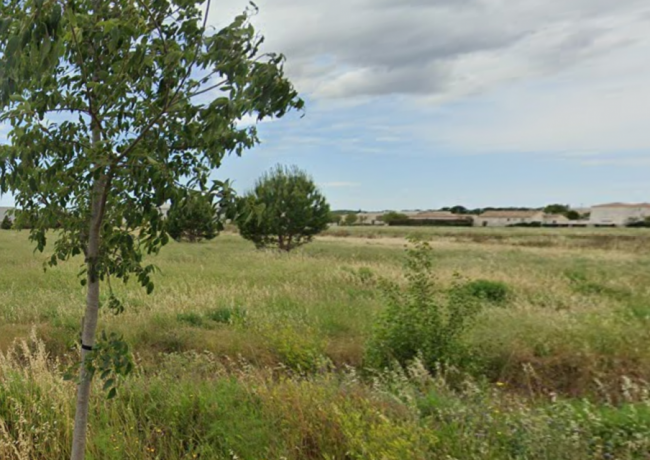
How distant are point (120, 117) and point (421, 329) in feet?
13.4

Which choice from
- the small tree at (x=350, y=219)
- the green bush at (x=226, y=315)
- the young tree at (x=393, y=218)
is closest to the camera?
the green bush at (x=226, y=315)

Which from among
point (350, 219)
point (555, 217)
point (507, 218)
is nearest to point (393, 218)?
point (350, 219)

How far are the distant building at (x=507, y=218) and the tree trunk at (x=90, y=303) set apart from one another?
3130 inches

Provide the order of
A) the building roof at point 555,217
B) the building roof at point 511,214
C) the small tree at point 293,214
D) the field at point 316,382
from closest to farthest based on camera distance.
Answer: the field at point 316,382 < the small tree at point 293,214 < the building roof at point 555,217 < the building roof at point 511,214

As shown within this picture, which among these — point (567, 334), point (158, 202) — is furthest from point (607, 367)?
point (158, 202)

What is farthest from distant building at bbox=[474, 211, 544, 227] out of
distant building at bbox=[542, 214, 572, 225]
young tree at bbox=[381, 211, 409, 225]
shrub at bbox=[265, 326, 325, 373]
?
shrub at bbox=[265, 326, 325, 373]

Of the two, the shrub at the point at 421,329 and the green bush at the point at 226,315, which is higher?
the shrub at the point at 421,329

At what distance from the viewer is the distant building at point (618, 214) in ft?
214

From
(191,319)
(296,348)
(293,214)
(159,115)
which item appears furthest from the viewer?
(293,214)

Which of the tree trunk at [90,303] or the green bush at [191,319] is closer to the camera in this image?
the tree trunk at [90,303]

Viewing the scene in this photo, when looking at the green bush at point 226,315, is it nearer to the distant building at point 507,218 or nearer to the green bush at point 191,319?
the green bush at point 191,319

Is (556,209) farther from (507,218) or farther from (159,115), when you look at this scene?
(159,115)

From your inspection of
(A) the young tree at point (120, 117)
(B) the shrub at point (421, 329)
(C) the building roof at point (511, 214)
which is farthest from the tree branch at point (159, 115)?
(C) the building roof at point (511, 214)

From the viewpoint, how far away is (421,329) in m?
4.91
